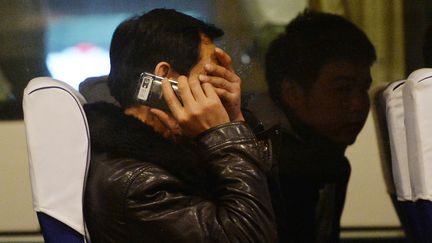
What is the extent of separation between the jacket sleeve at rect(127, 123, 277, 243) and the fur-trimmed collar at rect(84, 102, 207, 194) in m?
0.09

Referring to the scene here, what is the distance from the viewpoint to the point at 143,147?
1517 millimetres

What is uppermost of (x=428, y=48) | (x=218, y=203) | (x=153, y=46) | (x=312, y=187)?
(x=153, y=46)

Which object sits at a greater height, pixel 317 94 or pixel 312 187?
pixel 317 94

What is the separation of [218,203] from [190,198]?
57 mm

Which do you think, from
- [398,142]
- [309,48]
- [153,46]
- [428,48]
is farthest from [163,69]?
[428,48]

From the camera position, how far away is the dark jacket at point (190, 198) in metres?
1.36

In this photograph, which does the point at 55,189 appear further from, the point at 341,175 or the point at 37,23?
the point at 341,175

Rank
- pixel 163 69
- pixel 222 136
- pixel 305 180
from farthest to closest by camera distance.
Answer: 1. pixel 305 180
2. pixel 163 69
3. pixel 222 136

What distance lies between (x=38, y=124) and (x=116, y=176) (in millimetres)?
188

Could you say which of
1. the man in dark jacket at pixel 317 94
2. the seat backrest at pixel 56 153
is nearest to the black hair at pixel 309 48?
the man in dark jacket at pixel 317 94

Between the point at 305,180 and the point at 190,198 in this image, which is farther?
the point at 305,180

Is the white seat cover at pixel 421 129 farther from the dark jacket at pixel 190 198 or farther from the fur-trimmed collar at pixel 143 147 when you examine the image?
the fur-trimmed collar at pixel 143 147

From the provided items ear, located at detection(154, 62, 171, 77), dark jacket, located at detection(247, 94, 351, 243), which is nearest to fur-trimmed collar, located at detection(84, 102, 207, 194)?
ear, located at detection(154, 62, 171, 77)

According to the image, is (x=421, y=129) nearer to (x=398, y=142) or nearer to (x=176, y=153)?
(x=398, y=142)
